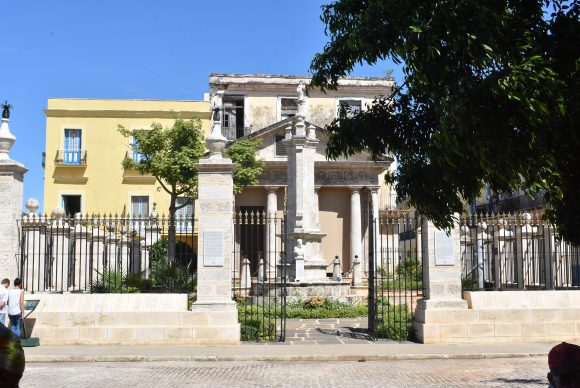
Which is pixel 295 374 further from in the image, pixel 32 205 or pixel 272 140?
pixel 272 140

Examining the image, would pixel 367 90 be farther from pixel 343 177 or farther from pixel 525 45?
pixel 525 45

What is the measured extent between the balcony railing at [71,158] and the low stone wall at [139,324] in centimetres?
2449

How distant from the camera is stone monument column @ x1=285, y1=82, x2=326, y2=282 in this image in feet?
66.6

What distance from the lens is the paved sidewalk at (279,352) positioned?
10.9 m

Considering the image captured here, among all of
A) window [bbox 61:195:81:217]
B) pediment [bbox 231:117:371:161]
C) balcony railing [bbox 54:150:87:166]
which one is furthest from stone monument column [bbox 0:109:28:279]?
window [bbox 61:195:81:217]

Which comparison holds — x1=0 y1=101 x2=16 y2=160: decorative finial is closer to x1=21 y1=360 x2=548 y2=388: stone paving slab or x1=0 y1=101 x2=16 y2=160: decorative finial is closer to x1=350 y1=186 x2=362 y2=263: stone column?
x1=21 y1=360 x2=548 y2=388: stone paving slab

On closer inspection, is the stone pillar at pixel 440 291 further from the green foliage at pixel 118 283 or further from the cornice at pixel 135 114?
the cornice at pixel 135 114

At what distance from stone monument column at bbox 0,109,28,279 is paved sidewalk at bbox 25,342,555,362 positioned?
1.93 m

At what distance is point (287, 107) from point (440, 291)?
92.5 ft

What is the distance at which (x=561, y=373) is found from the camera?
2.62 meters

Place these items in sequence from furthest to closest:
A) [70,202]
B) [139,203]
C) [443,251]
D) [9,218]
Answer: [139,203] → [70,202] → [9,218] → [443,251]

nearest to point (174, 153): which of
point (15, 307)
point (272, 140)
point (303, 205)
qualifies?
point (272, 140)

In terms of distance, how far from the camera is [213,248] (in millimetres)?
12273

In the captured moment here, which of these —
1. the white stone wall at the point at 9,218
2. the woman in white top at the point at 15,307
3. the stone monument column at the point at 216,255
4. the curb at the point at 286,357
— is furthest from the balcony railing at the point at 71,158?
the curb at the point at 286,357
